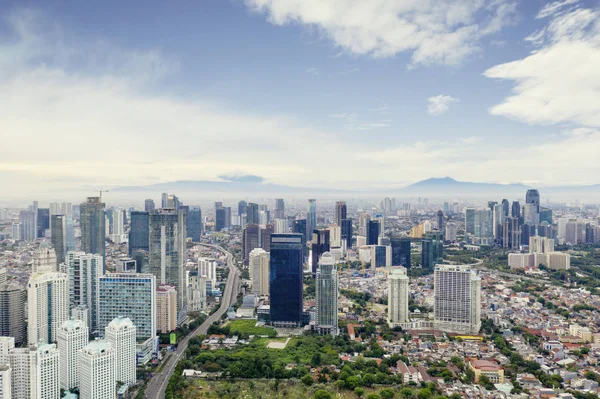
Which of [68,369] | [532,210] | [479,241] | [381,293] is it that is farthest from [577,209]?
[68,369]

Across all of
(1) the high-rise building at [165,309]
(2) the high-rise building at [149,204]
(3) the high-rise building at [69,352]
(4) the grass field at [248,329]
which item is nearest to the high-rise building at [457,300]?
(4) the grass field at [248,329]

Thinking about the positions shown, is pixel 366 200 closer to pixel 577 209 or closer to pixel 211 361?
pixel 577 209

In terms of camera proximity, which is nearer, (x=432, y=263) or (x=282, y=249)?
(x=282, y=249)

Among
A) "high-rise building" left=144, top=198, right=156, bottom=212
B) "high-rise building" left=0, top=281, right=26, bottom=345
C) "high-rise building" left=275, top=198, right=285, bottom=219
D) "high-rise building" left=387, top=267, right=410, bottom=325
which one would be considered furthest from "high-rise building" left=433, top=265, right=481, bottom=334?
"high-rise building" left=275, top=198, right=285, bottom=219

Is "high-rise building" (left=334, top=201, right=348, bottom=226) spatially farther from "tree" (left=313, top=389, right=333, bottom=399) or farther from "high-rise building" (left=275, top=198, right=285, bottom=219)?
"tree" (left=313, top=389, right=333, bottom=399)

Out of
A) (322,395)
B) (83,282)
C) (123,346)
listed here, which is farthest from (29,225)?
(322,395)

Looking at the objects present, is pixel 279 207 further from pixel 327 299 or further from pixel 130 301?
pixel 130 301
